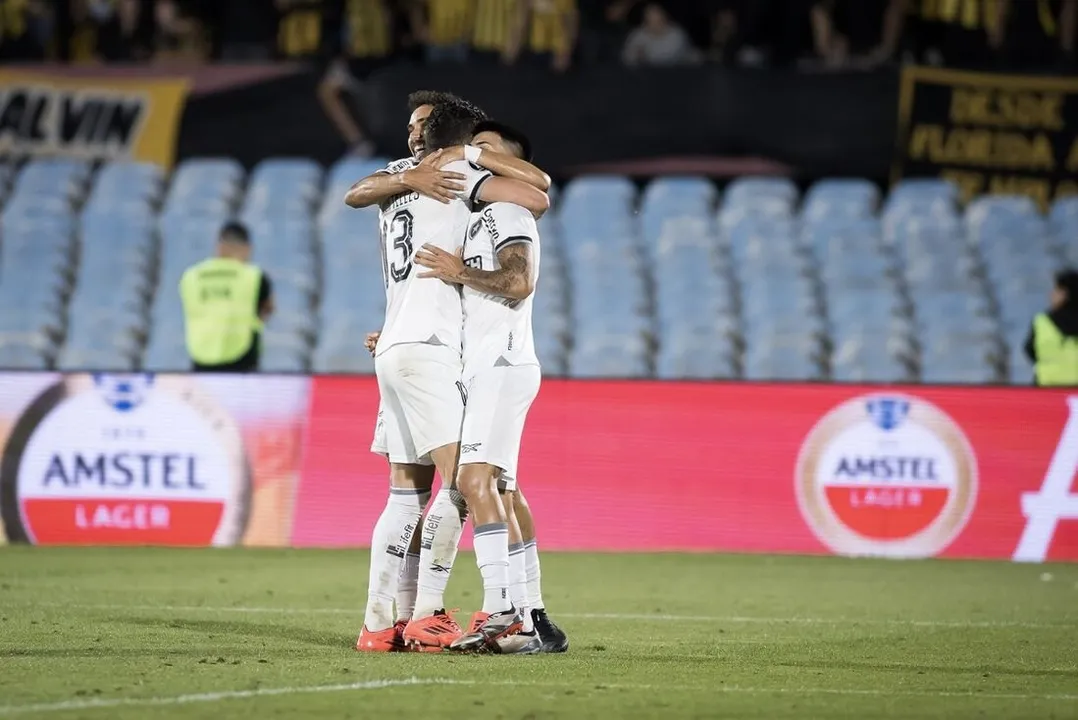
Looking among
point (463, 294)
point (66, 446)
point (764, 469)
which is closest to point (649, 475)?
point (764, 469)

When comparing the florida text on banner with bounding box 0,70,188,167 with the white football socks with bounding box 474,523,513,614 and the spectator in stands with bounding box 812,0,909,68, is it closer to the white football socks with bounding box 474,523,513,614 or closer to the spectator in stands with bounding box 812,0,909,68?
the spectator in stands with bounding box 812,0,909,68

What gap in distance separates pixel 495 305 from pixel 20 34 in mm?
12611

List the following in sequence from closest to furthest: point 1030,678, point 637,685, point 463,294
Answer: point 637,685 < point 1030,678 < point 463,294

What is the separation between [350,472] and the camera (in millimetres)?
12625

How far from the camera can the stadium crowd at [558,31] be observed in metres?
17.9

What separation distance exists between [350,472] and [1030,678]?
6.79m

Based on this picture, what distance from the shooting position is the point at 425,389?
23.4 ft

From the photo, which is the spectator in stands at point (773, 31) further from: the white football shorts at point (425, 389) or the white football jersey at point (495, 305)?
the white football shorts at point (425, 389)

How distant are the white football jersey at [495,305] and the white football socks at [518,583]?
2.65 ft

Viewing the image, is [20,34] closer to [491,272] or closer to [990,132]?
[990,132]

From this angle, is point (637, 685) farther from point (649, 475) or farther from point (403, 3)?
point (403, 3)

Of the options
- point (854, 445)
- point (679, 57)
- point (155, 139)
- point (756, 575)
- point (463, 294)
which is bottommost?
point (756, 575)

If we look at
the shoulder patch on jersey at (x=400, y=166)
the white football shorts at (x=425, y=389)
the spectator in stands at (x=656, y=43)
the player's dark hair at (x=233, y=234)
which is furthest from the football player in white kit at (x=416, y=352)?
the spectator in stands at (x=656, y=43)

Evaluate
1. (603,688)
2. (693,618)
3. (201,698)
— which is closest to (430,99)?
(603,688)
